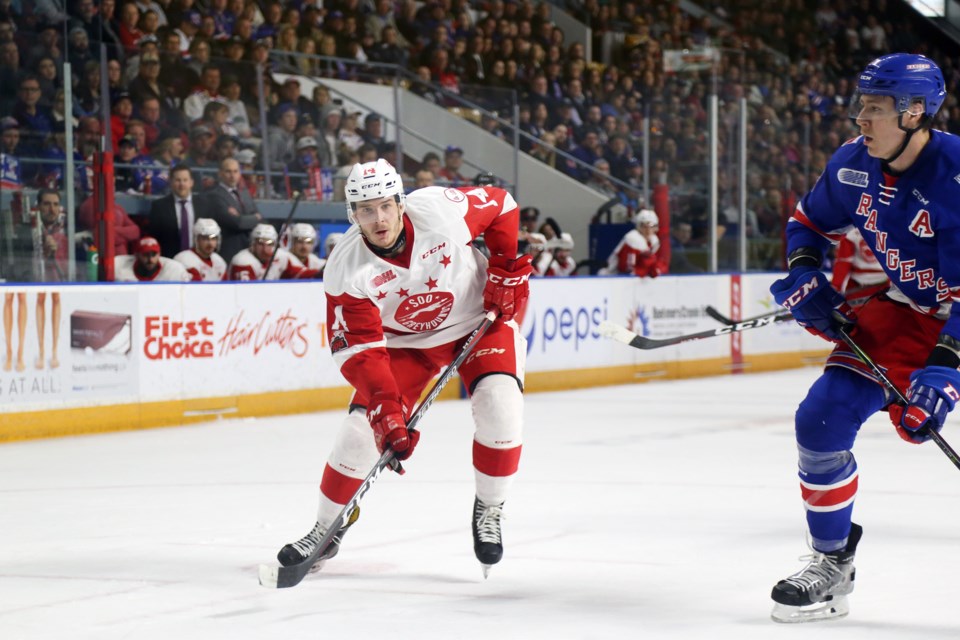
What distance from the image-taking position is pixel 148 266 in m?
8.38

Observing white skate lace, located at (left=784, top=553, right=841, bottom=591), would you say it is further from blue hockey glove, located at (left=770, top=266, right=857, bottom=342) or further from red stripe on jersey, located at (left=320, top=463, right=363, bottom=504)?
red stripe on jersey, located at (left=320, top=463, right=363, bottom=504)

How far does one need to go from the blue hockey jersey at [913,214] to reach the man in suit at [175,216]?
5837 millimetres

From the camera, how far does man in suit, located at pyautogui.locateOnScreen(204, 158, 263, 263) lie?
903 centimetres

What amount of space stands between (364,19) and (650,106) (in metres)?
2.81

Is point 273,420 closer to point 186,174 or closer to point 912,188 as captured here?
point 186,174

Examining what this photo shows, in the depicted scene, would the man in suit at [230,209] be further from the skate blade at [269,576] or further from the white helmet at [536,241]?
the skate blade at [269,576]

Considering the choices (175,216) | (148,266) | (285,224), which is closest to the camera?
(148,266)

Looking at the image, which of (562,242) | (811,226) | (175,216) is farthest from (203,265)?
(811,226)

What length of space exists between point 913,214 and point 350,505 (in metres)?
1.72

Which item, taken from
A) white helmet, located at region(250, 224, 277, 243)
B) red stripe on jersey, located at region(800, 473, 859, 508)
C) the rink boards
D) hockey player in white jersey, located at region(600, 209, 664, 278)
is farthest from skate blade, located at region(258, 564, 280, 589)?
hockey player in white jersey, located at region(600, 209, 664, 278)

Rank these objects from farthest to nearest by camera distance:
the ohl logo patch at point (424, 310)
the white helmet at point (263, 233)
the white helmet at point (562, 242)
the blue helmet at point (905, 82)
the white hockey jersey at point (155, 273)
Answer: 1. the white helmet at point (562, 242)
2. the white helmet at point (263, 233)
3. the white hockey jersey at point (155, 273)
4. the ohl logo patch at point (424, 310)
5. the blue helmet at point (905, 82)

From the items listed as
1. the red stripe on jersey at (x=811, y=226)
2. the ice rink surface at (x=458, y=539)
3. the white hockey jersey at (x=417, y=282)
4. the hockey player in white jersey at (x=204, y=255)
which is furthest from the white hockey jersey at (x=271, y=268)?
the red stripe on jersey at (x=811, y=226)

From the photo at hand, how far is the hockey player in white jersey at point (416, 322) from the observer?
3871 millimetres

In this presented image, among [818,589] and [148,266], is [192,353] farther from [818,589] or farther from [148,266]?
[818,589]
